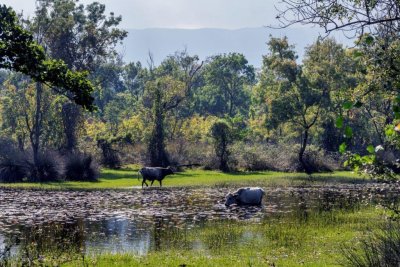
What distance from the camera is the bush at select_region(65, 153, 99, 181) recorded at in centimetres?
4866

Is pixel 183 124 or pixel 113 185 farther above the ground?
pixel 183 124

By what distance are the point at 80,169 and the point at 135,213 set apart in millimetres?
21490

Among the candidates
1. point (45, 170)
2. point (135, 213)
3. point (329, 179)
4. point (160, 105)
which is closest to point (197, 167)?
point (160, 105)

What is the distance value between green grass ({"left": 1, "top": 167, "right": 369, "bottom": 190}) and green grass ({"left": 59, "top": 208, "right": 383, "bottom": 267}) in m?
19.5

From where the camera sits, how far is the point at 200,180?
4834 cm

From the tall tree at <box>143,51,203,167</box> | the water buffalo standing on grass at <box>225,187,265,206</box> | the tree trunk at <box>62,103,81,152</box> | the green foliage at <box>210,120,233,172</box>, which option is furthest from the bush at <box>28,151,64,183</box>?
the water buffalo standing on grass at <box>225,187,265,206</box>

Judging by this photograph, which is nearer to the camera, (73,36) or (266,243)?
(266,243)

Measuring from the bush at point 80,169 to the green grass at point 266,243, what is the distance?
84.4ft

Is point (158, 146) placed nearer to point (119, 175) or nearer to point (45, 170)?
point (119, 175)

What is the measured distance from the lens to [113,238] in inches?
850

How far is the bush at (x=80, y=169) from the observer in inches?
1916

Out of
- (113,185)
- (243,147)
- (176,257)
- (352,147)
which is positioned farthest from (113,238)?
(352,147)

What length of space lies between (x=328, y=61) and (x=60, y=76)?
50.2 m

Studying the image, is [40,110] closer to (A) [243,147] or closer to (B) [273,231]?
(A) [243,147]
